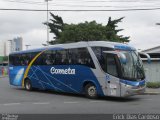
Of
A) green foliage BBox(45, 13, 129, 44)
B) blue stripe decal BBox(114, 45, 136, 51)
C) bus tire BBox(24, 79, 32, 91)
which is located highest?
green foliage BBox(45, 13, 129, 44)

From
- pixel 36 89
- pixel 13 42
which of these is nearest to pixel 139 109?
pixel 36 89

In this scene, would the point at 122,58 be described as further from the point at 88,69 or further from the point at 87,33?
the point at 87,33

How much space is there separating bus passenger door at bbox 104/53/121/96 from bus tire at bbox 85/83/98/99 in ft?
3.41

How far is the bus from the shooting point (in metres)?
20.8

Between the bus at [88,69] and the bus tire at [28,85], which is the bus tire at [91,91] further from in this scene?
the bus tire at [28,85]

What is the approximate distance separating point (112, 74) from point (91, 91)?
1.92m

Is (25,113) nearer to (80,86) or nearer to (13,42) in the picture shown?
(80,86)

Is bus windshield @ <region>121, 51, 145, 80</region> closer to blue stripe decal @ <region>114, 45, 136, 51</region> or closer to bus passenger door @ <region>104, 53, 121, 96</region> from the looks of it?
blue stripe decal @ <region>114, 45, 136, 51</region>

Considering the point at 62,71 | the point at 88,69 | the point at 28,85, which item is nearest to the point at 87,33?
the point at 28,85

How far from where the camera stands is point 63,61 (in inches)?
957

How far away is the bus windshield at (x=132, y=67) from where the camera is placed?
20.7 m

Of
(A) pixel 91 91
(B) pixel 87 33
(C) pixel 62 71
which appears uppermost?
(B) pixel 87 33

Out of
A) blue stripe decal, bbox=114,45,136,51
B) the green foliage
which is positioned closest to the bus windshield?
blue stripe decal, bbox=114,45,136,51

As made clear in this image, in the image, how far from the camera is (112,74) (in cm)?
2095
